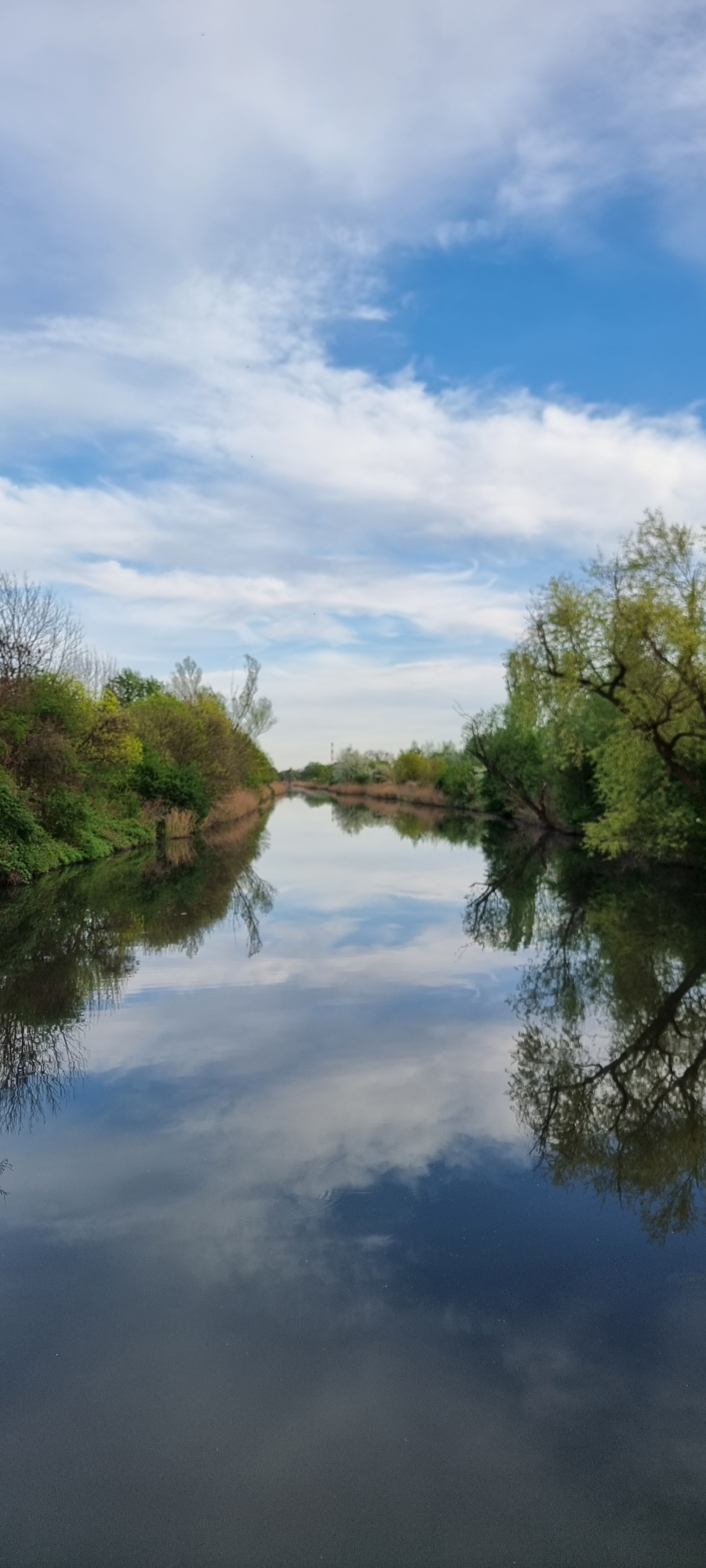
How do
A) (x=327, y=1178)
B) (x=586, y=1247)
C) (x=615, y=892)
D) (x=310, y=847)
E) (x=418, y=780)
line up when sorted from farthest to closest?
1. (x=418, y=780)
2. (x=310, y=847)
3. (x=615, y=892)
4. (x=327, y=1178)
5. (x=586, y=1247)

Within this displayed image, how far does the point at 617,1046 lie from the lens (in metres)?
10.1

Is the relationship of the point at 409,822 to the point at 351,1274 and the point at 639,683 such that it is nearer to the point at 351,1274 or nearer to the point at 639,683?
the point at 639,683

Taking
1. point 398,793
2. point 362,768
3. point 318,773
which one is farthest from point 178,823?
point 318,773

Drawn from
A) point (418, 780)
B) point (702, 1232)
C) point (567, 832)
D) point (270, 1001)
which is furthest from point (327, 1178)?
point (418, 780)

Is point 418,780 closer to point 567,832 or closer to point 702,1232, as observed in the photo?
point 567,832

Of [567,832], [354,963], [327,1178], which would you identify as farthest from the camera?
[567,832]

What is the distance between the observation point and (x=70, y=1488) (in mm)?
3611

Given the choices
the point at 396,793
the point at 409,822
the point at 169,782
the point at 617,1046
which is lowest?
the point at 617,1046

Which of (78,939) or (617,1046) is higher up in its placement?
(617,1046)

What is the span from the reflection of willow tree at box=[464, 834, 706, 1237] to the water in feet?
0.15

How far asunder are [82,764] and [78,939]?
15222mm

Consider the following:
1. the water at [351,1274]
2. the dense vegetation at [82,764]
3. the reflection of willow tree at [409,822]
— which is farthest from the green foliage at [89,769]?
the water at [351,1274]

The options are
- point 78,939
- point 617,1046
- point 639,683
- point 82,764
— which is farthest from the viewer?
point 82,764

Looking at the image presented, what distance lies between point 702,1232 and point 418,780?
89.6 meters
